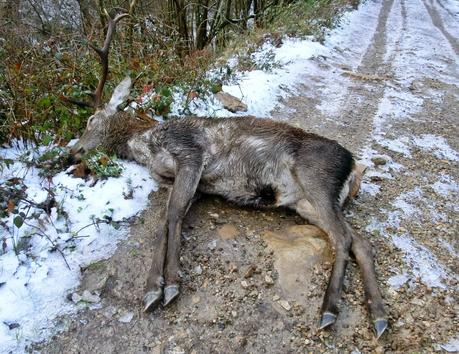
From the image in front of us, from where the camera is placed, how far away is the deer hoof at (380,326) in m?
2.74

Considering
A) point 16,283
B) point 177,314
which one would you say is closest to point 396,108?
point 177,314

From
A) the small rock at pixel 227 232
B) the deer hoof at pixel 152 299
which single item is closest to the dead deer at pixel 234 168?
the deer hoof at pixel 152 299

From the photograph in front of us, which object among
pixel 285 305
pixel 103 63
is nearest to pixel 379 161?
pixel 285 305

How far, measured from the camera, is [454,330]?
9.14 feet

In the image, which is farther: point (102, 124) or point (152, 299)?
point (102, 124)

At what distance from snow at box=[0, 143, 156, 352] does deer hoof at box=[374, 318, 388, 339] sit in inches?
80.3

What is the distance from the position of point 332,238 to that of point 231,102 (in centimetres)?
292

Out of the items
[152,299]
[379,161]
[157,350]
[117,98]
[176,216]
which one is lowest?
[379,161]

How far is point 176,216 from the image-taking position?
3500 mm

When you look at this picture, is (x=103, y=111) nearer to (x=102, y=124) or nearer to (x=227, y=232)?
(x=102, y=124)

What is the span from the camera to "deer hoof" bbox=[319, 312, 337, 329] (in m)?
2.78

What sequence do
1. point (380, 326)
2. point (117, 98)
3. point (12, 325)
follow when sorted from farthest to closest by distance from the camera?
1. point (117, 98)
2. point (380, 326)
3. point (12, 325)

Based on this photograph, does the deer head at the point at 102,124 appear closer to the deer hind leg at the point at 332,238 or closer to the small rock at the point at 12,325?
the small rock at the point at 12,325

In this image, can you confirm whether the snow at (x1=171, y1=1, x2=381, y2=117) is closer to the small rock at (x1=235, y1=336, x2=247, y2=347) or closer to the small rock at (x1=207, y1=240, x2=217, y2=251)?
the small rock at (x1=207, y1=240, x2=217, y2=251)
